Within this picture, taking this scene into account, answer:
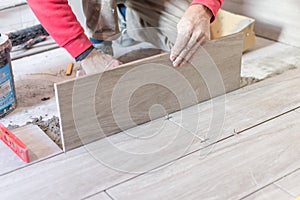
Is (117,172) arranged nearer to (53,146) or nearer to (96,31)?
(53,146)

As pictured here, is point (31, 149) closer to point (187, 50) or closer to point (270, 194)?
point (187, 50)

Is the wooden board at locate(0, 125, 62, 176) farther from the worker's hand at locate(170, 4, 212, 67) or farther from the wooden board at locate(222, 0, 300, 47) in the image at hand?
the wooden board at locate(222, 0, 300, 47)

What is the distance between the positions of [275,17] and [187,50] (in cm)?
89

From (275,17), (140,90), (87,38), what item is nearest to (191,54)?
(140,90)

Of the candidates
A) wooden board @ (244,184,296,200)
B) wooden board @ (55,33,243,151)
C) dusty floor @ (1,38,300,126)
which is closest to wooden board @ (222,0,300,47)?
dusty floor @ (1,38,300,126)

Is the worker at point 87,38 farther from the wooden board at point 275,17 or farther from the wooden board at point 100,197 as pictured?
the wooden board at point 275,17

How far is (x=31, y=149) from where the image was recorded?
116cm

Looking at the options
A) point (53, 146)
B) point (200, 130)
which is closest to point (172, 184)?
point (200, 130)

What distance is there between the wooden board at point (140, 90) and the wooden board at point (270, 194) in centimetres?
43

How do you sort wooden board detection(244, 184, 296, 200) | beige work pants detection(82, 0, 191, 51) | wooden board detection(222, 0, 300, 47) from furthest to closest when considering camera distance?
Result: 1. wooden board detection(222, 0, 300, 47)
2. beige work pants detection(82, 0, 191, 51)
3. wooden board detection(244, 184, 296, 200)

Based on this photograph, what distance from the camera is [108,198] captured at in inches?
37.7

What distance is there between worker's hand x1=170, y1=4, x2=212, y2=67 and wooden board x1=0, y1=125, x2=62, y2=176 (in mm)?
427

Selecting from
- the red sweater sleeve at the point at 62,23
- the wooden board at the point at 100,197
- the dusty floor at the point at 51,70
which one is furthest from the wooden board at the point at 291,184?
the red sweater sleeve at the point at 62,23

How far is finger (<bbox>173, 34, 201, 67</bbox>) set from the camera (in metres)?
1.25
